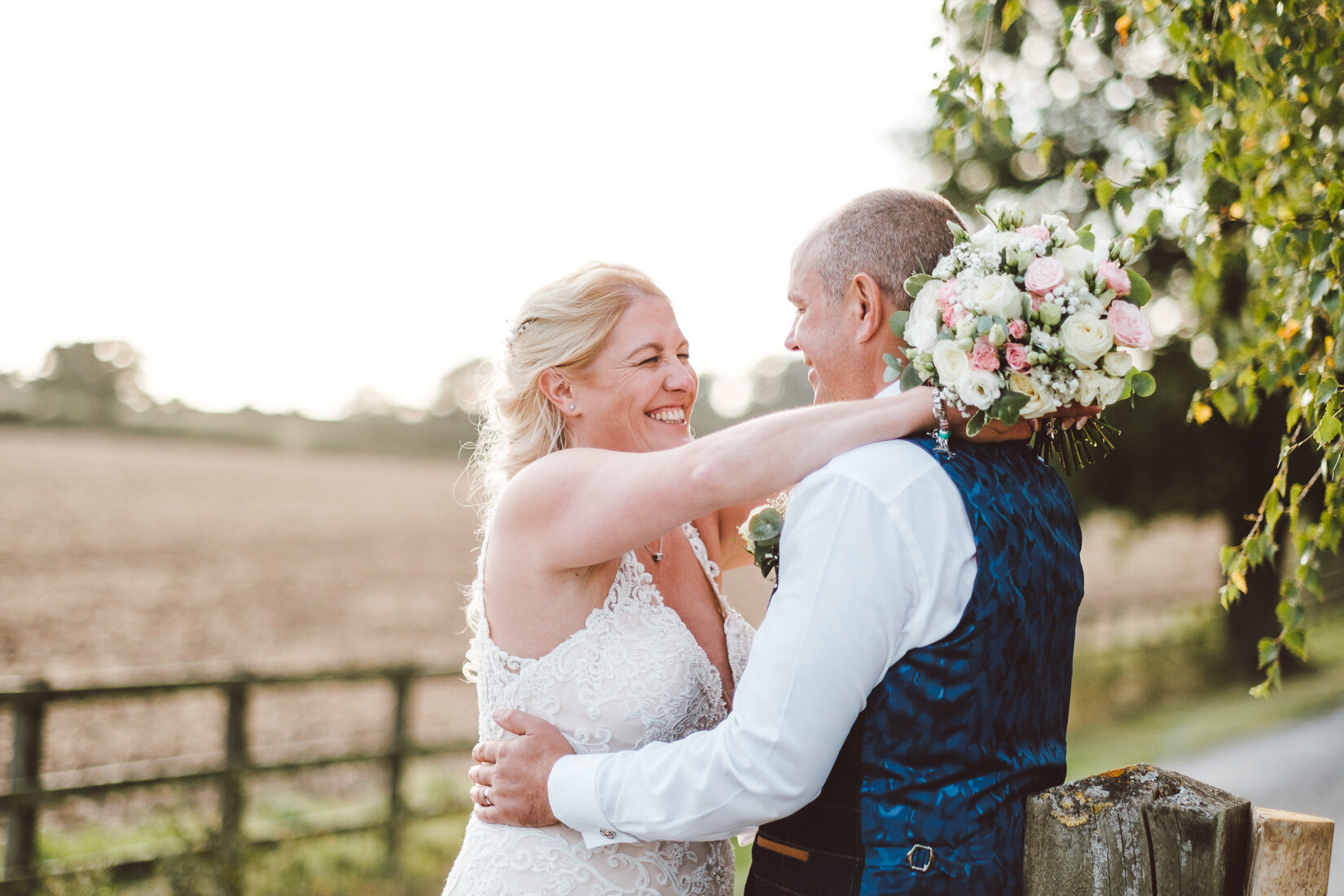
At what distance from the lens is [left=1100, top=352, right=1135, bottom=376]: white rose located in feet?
6.74

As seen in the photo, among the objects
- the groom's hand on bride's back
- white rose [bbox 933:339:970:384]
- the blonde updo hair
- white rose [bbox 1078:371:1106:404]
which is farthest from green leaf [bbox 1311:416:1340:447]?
the groom's hand on bride's back

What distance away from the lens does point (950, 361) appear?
1989 mm

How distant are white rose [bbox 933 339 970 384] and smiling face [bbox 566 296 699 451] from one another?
1.22 meters

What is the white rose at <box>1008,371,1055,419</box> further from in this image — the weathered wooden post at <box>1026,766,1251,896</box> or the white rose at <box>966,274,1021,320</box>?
the weathered wooden post at <box>1026,766,1251,896</box>

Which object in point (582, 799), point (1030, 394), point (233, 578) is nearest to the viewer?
point (1030, 394)

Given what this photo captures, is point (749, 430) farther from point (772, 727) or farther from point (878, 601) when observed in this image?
point (772, 727)

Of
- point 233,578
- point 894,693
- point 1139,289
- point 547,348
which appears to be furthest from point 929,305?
point 233,578

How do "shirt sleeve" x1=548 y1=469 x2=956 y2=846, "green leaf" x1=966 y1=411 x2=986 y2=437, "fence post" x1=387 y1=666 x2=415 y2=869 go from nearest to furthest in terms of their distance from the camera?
"shirt sleeve" x1=548 y1=469 x2=956 y2=846, "green leaf" x1=966 y1=411 x2=986 y2=437, "fence post" x1=387 y1=666 x2=415 y2=869

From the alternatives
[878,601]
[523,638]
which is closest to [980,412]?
[878,601]

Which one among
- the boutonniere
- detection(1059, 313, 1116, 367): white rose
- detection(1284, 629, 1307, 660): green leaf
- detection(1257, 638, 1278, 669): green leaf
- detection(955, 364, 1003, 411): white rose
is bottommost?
detection(1257, 638, 1278, 669): green leaf

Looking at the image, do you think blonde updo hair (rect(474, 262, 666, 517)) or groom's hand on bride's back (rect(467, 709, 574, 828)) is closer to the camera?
groom's hand on bride's back (rect(467, 709, 574, 828))

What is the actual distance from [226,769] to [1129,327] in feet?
20.1

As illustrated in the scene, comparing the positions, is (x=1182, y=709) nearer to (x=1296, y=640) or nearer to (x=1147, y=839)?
(x=1296, y=640)

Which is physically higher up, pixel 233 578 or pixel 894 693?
pixel 894 693
